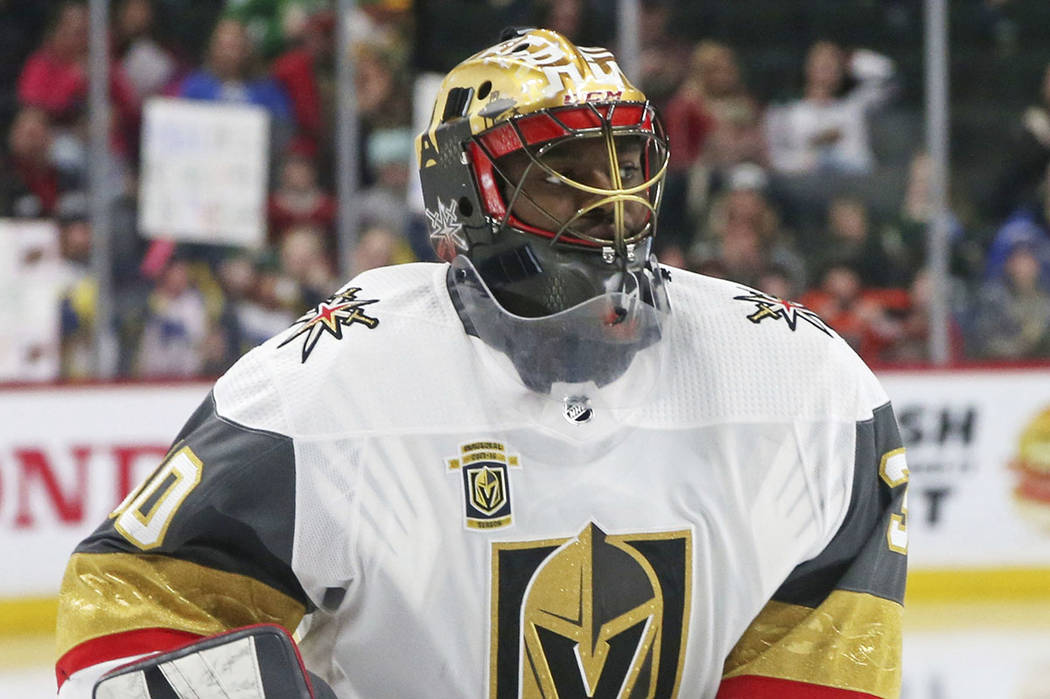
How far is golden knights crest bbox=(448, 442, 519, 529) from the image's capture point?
4.74 ft

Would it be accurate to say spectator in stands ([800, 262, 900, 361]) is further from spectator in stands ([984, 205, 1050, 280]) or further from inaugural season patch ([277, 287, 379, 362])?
inaugural season patch ([277, 287, 379, 362])

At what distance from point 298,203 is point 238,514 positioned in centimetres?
335

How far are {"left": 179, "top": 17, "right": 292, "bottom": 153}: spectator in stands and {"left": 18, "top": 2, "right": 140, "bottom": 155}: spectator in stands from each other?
0.61ft

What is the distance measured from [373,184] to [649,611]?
11.0ft

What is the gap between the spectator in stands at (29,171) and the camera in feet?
14.7

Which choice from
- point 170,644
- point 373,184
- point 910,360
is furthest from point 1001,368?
point 170,644

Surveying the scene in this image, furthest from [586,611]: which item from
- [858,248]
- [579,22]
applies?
[858,248]

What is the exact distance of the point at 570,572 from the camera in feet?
4.76

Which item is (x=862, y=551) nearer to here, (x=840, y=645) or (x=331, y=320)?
(x=840, y=645)

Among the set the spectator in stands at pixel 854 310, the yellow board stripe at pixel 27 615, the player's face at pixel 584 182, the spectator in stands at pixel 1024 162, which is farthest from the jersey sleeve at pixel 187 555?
the spectator in stands at pixel 1024 162

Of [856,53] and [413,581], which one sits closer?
[413,581]

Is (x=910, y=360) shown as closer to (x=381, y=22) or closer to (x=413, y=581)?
(x=381, y=22)

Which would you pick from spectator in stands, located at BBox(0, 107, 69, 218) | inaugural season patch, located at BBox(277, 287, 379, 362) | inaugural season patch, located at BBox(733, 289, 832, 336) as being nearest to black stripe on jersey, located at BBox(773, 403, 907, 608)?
inaugural season patch, located at BBox(733, 289, 832, 336)

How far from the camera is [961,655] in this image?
3.73 metres
